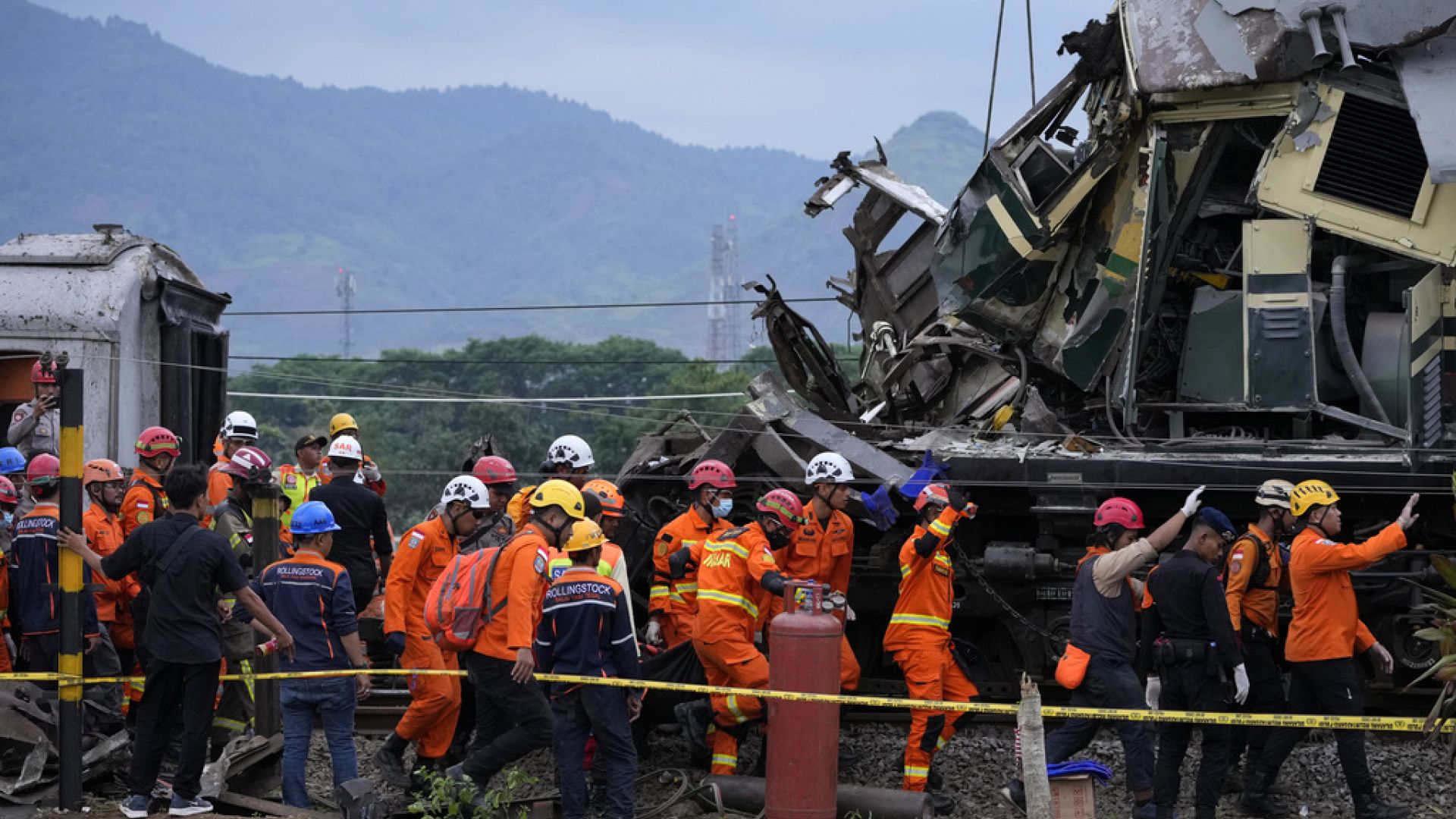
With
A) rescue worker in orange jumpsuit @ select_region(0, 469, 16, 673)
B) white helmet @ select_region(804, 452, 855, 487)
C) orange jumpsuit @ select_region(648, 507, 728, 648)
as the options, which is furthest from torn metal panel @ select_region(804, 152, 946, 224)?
rescue worker in orange jumpsuit @ select_region(0, 469, 16, 673)

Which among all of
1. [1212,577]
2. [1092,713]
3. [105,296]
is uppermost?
[105,296]

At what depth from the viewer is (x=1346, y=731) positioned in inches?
329

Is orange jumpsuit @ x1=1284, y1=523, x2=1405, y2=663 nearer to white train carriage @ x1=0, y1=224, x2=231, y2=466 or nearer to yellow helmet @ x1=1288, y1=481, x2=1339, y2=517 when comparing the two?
yellow helmet @ x1=1288, y1=481, x2=1339, y2=517

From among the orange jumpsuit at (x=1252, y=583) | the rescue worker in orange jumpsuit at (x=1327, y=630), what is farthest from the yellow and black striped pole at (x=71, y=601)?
the rescue worker in orange jumpsuit at (x=1327, y=630)

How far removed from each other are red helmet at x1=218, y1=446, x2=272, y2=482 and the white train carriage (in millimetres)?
2695

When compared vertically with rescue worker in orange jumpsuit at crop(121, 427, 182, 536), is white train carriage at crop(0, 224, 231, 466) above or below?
above

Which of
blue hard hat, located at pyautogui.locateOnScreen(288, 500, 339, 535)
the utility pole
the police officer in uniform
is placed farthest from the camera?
the utility pole

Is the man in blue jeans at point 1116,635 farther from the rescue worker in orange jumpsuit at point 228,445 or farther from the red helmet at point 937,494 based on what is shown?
the rescue worker in orange jumpsuit at point 228,445

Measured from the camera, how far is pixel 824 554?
980 centimetres

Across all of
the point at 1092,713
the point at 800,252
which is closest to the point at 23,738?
the point at 1092,713

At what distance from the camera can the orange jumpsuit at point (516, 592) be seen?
814 centimetres

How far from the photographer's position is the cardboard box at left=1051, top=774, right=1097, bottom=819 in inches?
321

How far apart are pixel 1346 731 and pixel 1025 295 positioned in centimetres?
397

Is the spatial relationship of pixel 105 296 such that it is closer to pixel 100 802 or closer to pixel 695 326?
pixel 100 802
